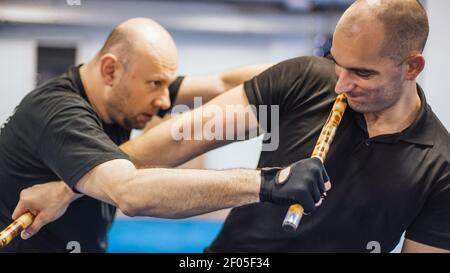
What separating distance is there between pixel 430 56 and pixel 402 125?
0.30 m

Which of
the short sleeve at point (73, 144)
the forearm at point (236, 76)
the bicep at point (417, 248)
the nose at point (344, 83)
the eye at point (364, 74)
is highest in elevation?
the eye at point (364, 74)

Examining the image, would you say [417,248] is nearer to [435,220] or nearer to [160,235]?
[435,220]

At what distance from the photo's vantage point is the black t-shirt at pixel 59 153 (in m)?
1.04

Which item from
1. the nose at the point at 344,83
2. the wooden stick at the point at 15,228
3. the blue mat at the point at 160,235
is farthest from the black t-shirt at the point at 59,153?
the blue mat at the point at 160,235

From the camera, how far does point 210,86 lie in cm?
142

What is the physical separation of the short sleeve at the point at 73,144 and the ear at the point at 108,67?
0.17m

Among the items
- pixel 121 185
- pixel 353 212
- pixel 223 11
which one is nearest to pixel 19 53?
pixel 223 11

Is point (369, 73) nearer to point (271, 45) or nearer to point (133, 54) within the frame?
point (133, 54)

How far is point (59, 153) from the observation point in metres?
1.06

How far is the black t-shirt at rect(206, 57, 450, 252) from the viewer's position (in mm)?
1024

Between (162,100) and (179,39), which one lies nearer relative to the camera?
(162,100)

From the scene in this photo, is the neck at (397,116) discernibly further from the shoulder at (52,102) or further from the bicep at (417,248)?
the shoulder at (52,102)

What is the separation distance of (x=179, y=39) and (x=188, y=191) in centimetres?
176
